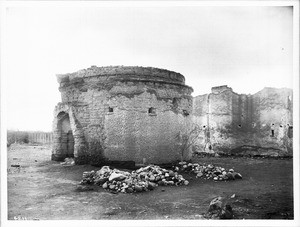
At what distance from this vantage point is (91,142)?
7973mm

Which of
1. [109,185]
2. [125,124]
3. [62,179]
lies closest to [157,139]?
[125,124]

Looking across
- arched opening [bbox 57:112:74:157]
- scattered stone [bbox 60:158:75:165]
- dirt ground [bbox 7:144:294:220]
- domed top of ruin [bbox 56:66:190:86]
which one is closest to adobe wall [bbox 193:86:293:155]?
domed top of ruin [bbox 56:66:190:86]

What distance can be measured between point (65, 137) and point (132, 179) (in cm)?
454

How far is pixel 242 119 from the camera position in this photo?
14.2m

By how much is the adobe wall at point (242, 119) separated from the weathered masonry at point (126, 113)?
21.1ft

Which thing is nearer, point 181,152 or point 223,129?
point 181,152

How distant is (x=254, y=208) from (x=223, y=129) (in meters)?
9.81

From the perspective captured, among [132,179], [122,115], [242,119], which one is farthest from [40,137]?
[132,179]

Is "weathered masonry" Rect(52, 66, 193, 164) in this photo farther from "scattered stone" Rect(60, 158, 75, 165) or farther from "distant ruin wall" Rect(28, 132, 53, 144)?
"distant ruin wall" Rect(28, 132, 53, 144)

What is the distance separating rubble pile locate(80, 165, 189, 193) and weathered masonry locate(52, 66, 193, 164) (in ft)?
3.50

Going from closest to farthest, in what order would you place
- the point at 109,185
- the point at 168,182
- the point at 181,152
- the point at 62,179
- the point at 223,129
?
1. the point at 109,185
2. the point at 168,182
3. the point at 62,179
4. the point at 181,152
5. the point at 223,129

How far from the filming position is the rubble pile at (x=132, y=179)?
5.69 meters

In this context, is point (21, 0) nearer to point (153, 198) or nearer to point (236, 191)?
point (153, 198)

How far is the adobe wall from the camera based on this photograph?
1290cm
